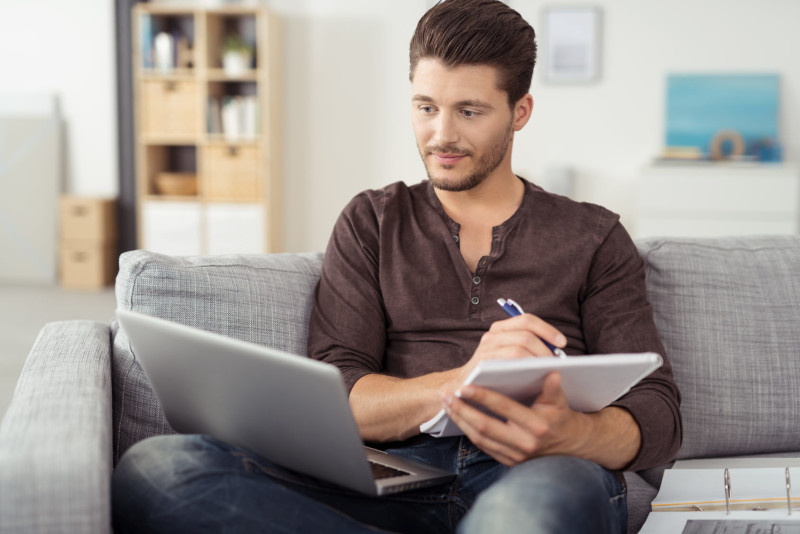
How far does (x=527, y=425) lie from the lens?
4.05 ft

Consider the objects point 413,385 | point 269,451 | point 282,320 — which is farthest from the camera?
point 282,320

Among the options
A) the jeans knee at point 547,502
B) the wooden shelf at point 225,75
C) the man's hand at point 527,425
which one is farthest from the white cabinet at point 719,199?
the jeans knee at point 547,502

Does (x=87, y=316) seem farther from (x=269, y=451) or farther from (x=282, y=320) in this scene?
(x=269, y=451)

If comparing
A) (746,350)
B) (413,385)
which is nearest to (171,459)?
(413,385)

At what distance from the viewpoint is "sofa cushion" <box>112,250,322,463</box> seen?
1623 millimetres

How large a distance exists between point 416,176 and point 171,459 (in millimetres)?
5069

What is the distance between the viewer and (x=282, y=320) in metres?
1.72

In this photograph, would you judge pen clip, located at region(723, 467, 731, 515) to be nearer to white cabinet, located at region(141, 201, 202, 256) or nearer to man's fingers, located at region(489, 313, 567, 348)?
man's fingers, located at region(489, 313, 567, 348)

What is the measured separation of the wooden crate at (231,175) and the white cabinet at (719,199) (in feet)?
7.93

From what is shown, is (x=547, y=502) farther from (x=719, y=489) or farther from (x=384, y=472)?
(x=719, y=489)

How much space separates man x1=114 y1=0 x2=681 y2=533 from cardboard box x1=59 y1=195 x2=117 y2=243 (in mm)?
4505

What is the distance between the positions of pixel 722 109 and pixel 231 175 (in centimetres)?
315

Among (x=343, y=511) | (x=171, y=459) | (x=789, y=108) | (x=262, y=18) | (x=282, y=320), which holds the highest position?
(x=262, y=18)

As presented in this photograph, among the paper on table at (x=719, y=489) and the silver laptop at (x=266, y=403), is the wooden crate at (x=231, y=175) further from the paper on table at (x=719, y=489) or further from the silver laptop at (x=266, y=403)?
the paper on table at (x=719, y=489)
